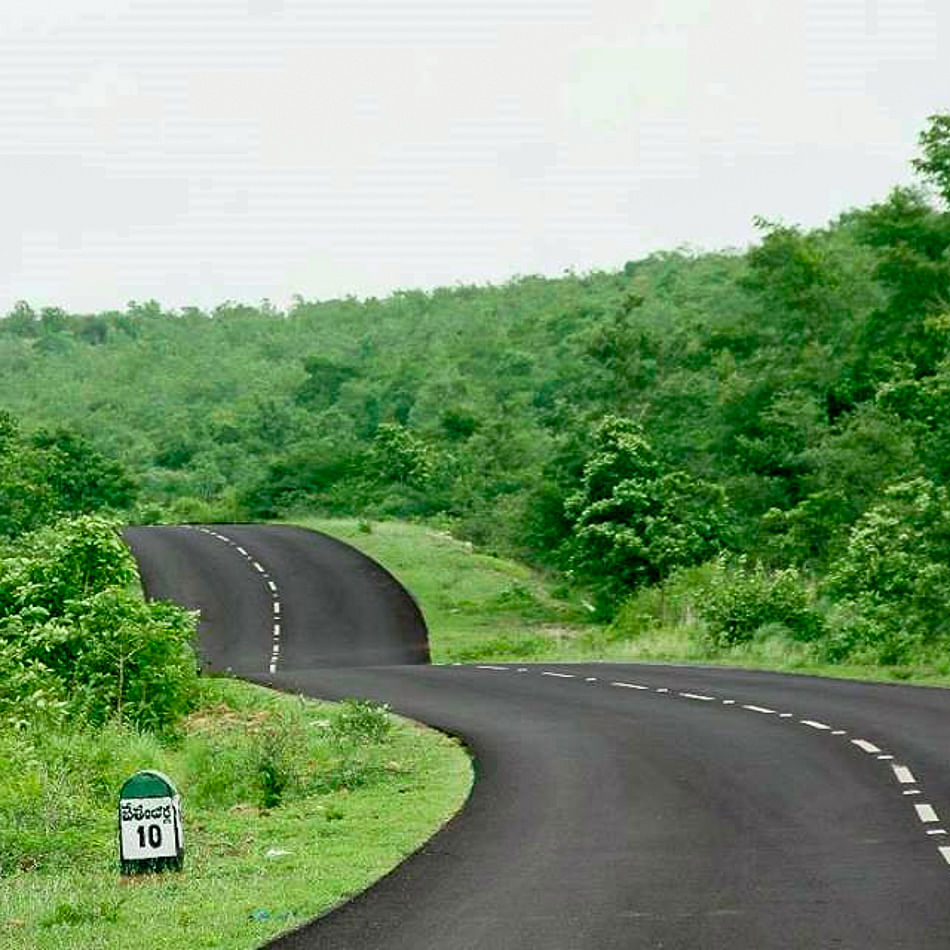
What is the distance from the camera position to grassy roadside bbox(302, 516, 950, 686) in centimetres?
3928

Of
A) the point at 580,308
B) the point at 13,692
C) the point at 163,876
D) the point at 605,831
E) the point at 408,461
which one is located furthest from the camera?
the point at 580,308

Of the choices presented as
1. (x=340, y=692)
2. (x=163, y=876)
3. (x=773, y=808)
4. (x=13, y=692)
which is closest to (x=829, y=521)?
(x=340, y=692)

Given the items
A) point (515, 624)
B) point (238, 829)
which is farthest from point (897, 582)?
point (238, 829)

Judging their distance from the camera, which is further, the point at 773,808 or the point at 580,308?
the point at 580,308

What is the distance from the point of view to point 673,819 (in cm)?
1678

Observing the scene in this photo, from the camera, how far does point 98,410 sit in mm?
150125

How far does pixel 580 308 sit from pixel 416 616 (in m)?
89.5

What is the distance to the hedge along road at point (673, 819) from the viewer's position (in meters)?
11.8

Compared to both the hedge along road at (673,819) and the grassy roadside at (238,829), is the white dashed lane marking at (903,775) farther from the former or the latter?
the grassy roadside at (238,829)

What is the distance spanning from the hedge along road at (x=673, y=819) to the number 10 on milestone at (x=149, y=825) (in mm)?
1801

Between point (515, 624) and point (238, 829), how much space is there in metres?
36.3

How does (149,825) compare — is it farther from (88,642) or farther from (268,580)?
(268,580)

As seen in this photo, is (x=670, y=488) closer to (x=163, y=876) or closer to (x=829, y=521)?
(x=829, y=521)

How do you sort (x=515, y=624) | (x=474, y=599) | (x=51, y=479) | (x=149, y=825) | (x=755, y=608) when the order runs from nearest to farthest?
(x=149, y=825) < (x=755, y=608) < (x=515, y=624) < (x=474, y=599) < (x=51, y=479)
